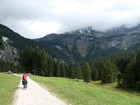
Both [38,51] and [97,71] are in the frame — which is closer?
[38,51]

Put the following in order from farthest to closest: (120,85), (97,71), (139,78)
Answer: (97,71)
(120,85)
(139,78)

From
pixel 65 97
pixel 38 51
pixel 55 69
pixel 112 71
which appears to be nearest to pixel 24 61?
pixel 38 51

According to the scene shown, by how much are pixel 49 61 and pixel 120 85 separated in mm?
Result: 49465

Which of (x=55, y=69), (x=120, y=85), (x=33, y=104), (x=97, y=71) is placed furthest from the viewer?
(x=97, y=71)

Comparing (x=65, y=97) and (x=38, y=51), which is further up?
(x=38, y=51)

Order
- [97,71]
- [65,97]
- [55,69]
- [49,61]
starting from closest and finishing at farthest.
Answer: [65,97], [49,61], [55,69], [97,71]

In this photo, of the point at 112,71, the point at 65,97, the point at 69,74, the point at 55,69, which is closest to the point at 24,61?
the point at 55,69

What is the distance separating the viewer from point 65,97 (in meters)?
35.3

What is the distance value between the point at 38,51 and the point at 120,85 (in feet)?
147

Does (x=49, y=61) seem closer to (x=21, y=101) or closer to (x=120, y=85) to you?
(x=120, y=85)

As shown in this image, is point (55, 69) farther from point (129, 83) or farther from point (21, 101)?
point (21, 101)

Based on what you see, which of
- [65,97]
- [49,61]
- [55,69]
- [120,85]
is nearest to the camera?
[65,97]

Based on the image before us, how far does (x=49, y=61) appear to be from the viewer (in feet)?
479

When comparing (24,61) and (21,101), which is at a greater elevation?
(24,61)
